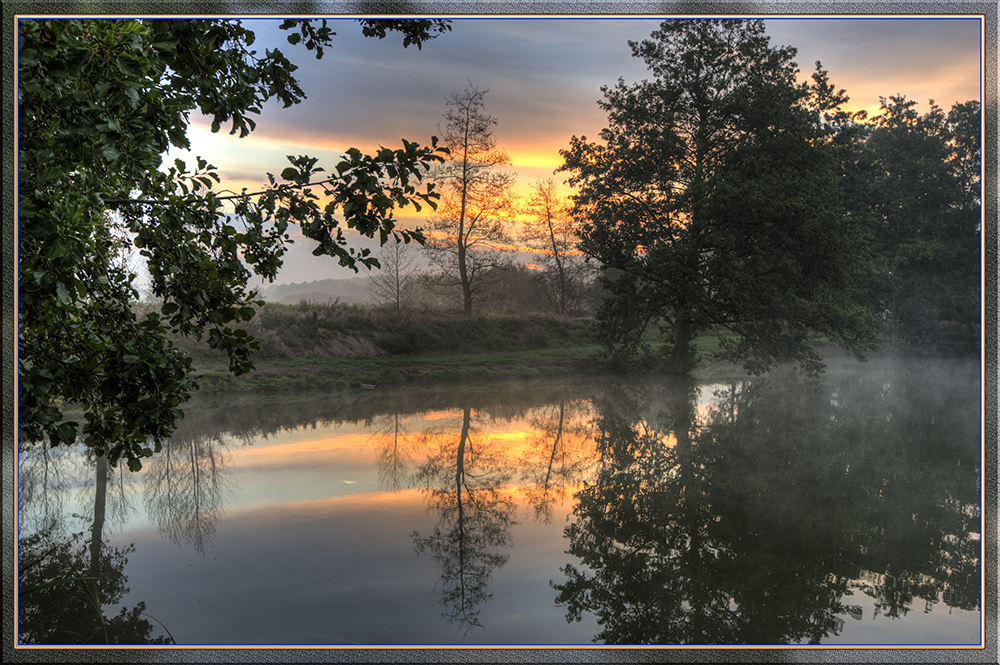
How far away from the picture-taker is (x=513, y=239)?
31.8 feet

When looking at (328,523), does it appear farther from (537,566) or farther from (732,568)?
(732,568)

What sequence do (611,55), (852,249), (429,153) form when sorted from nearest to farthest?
1. (429,153)
2. (611,55)
3. (852,249)

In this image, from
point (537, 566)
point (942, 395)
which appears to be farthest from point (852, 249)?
point (537, 566)

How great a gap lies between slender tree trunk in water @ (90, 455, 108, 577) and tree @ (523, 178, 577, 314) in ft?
21.8

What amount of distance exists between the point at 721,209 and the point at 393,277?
553cm

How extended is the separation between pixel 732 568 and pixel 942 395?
3596 mm

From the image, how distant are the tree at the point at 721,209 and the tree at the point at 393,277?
2967 millimetres

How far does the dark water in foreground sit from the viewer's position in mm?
3480

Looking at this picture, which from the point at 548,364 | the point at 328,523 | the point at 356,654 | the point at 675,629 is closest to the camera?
the point at 356,654

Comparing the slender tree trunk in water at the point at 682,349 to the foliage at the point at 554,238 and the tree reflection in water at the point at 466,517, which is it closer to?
the foliage at the point at 554,238

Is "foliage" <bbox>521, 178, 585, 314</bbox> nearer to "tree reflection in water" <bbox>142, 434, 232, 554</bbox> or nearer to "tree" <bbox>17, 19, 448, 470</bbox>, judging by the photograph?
"tree reflection in water" <bbox>142, 434, 232, 554</bbox>

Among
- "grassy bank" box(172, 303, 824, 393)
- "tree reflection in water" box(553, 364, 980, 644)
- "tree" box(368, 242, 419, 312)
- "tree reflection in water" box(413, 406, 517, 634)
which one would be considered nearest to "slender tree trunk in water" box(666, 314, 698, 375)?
"grassy bank" box(172, 303, 824, 393)

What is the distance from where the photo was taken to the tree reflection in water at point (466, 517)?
3902 millimetres

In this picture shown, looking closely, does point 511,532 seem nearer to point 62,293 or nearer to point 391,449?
point 391,449
